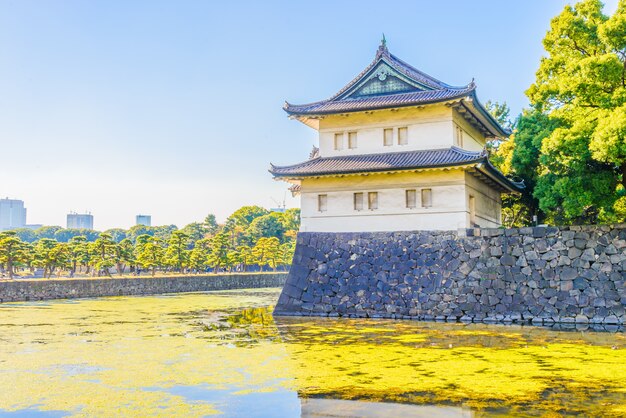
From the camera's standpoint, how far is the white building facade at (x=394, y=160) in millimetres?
19688

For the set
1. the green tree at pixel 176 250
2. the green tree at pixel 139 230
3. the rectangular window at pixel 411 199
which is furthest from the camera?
the green tree at pixel 139 230

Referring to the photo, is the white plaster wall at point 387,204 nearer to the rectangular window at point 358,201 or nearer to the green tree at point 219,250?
the rectangular window at point 358,201

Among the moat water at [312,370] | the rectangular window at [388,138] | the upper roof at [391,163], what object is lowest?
the moat water at [312,370]

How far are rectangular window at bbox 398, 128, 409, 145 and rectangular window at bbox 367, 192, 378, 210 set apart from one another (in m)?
2.18

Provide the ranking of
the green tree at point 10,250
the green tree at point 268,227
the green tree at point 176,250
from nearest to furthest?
1. the green tree at point 10,250
2. the green tree at point 176,250
3. the green tree at point 268,227

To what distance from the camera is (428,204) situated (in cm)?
1992

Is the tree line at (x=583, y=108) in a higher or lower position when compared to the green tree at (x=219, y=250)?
higher

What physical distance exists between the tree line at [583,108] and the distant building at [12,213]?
200982mm

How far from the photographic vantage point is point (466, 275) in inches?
733

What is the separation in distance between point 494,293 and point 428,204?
3.77m

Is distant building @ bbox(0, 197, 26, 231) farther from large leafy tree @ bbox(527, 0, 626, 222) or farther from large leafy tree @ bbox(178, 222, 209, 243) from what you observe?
large leafy tree @ bbox(527, 0, 626, 222)

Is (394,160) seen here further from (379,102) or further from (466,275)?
(466,275)

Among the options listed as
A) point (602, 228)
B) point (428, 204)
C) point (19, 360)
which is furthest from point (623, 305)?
point (19, 360)

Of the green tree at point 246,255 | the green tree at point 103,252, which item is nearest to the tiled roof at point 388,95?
the green tree at point 103,252
